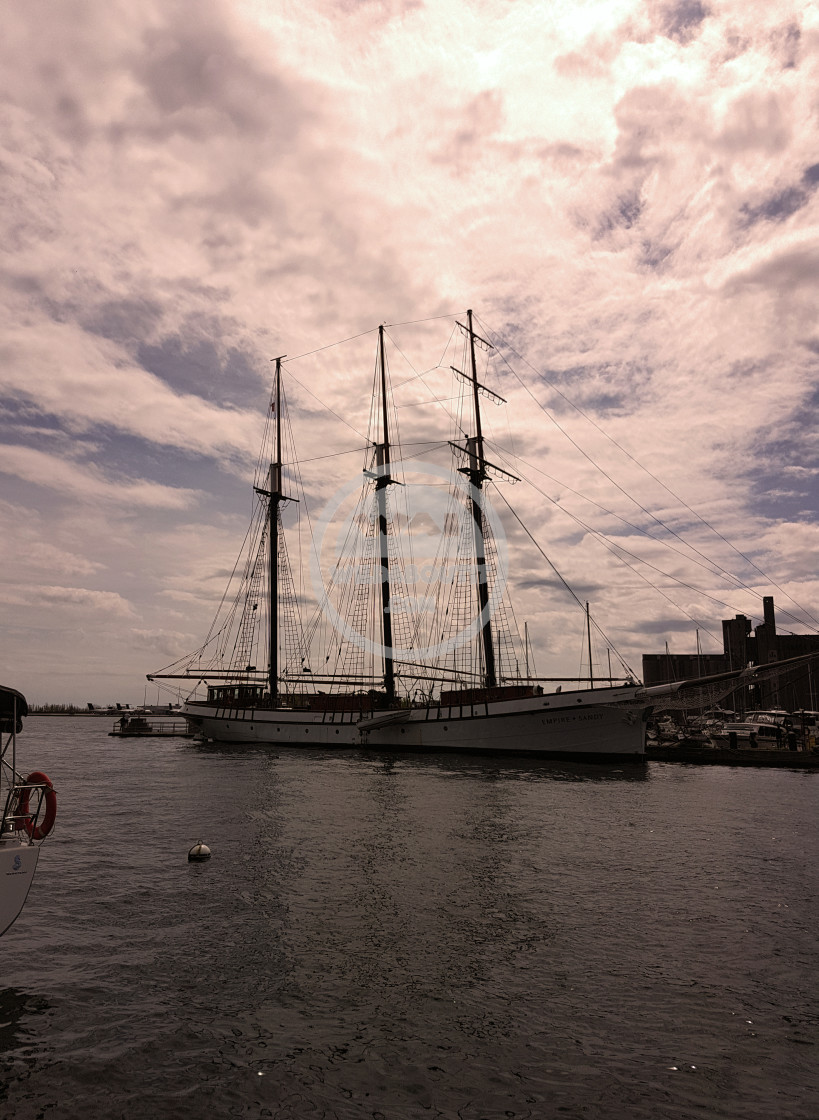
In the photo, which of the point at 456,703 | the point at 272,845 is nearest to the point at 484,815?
the point at 272,845

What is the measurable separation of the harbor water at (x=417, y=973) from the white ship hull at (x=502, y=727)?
22.4 meters

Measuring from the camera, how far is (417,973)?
36.9ft

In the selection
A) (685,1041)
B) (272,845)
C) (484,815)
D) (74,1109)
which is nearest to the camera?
(74,1109)

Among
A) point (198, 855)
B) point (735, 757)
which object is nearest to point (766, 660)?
point (735, 757)

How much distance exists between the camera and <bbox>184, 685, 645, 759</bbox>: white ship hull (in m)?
46.8

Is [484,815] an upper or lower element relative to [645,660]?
lower

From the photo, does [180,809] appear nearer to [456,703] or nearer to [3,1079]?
[3,1079]

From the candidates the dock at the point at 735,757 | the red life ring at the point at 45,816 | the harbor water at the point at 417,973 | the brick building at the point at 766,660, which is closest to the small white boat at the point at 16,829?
the red life ring at the point at 45,816

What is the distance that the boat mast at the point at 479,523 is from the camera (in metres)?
54.2

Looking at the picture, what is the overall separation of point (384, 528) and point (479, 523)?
35.4ft

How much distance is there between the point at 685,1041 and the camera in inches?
357

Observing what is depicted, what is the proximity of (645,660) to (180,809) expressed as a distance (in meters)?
111

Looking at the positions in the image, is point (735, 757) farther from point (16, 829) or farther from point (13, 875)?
point (13, 875)

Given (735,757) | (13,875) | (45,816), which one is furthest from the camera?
(735,757)
